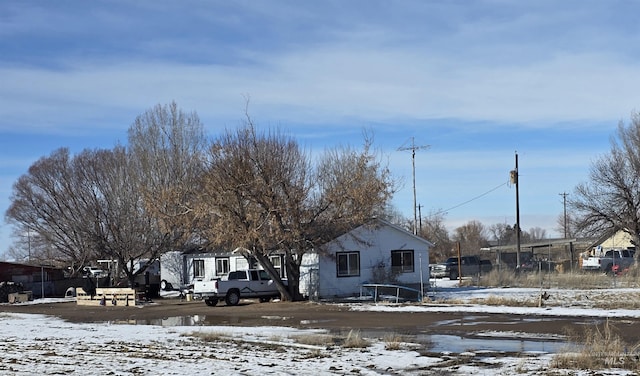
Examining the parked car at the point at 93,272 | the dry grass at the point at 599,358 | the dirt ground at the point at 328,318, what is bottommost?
the dirt ground at the point at 328,318

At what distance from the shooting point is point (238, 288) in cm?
3731

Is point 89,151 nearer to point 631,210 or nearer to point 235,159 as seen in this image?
point 235,159

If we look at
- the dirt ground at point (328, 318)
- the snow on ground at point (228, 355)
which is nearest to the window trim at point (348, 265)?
the dirt ground at point (328, 318)

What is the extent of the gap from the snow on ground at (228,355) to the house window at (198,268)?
2395 centimetres

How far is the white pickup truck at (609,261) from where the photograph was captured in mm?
54219

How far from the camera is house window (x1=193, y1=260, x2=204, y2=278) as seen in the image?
161ft

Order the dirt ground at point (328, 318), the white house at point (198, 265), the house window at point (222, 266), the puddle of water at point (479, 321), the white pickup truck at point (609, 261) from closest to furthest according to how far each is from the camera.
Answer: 1. the dirt ground at point (328, 318)
2. the puddle of water at point (479, 321)
3. the white house at point (198, 265)
4. the house window at point (222, 266)
5. the white pickup truck at point (609, 261)

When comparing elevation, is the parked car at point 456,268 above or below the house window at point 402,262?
below

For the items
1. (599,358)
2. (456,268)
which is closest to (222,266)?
(456,268)

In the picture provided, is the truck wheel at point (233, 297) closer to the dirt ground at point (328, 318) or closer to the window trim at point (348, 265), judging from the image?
the dirt ground at point (328, 318)

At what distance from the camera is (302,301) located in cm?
3697

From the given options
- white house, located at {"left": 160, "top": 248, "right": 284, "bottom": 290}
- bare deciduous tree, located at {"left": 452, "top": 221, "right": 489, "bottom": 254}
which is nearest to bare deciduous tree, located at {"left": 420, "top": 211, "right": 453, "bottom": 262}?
bare deciduous tree, located at {"left": 452, "top": 221, "right": 489, "bottom": 254}

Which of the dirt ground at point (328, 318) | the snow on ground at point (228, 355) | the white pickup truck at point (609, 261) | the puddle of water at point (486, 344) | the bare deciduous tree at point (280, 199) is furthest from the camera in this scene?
the white pickup truck at point (609, 261)

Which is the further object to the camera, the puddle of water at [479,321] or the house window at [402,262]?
the house window at [402,262]
